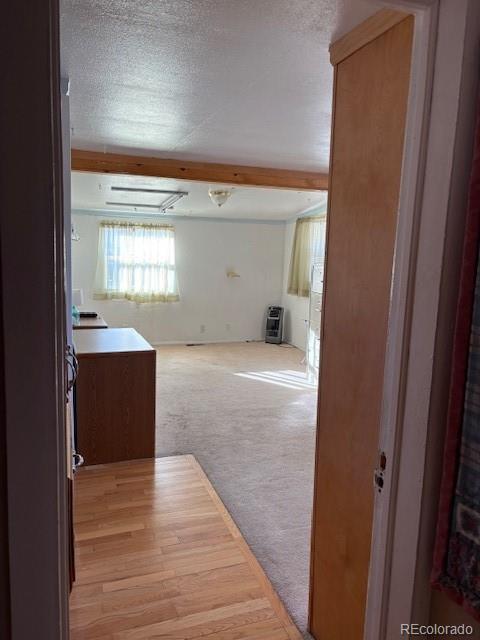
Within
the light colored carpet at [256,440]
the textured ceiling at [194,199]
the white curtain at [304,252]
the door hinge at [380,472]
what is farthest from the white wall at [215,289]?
the door hinge at [380,472]

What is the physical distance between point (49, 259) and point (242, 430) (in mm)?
3411

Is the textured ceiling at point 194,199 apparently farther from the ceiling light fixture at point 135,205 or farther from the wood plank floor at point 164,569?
the wood plank floor at point 164,569

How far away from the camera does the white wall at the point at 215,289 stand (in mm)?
7789

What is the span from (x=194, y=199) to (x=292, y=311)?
9.48ft

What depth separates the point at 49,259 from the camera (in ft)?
2.51

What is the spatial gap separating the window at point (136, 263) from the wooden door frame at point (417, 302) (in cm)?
682

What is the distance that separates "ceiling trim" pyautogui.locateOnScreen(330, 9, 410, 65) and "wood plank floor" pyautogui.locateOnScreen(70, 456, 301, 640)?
2.11 m

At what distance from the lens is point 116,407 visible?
3307 mm

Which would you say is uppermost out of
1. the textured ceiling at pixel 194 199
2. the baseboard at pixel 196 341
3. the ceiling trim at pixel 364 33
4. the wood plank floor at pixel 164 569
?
the textured ceiling at pixel 194 199

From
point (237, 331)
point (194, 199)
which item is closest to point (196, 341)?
point (237, 331)

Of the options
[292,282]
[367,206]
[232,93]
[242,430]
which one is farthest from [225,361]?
[367,206]

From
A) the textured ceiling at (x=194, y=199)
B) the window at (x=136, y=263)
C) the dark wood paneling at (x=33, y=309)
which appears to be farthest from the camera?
the window at (x=136, y=263)

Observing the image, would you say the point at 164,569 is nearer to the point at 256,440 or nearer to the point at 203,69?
the point at 256,440

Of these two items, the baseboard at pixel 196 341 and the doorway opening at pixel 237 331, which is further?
the baseboard at pixel 196 341
